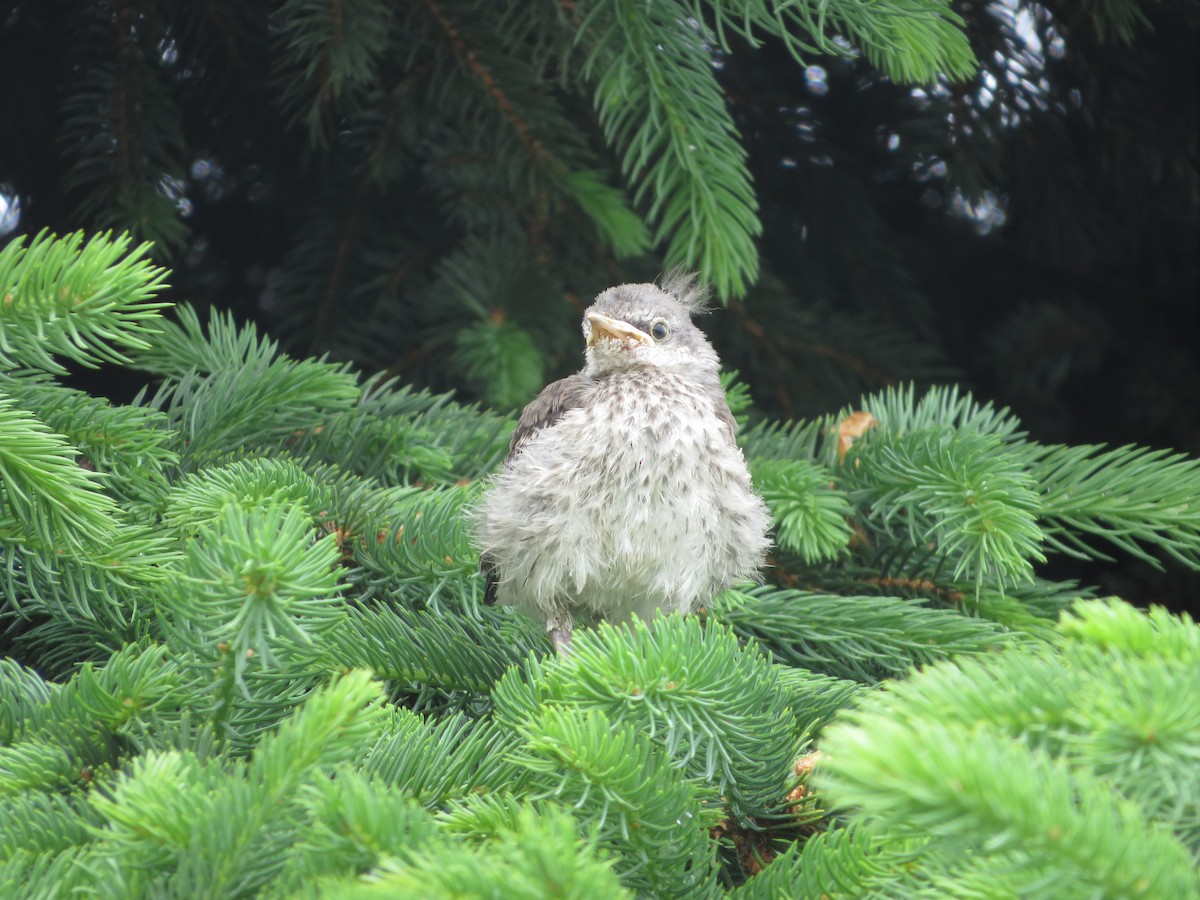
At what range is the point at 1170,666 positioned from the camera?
33.6 inches

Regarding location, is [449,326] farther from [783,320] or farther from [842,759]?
[842,759]

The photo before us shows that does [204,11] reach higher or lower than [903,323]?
higher

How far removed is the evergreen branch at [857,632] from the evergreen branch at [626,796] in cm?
80

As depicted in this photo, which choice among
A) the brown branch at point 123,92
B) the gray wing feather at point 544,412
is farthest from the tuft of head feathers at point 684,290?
the brown branch at point 123,92

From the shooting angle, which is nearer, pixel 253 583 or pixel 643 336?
pixel 253 583

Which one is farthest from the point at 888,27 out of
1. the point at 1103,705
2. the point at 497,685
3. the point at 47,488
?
the point at 47,488

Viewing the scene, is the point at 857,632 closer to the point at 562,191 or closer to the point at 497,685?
the point at 497,685

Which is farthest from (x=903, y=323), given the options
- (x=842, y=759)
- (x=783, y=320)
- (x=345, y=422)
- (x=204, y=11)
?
(x=842, y=759)

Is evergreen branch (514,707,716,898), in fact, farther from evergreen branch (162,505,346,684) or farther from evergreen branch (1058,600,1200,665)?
evergreen branch (1058,600,1200,665)

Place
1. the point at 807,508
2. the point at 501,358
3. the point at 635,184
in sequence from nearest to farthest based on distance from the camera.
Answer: the point at 807,508
the point at 501,358
the point at 635,184

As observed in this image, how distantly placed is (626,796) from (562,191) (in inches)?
67.5

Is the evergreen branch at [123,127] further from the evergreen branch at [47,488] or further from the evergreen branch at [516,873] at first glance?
the evergreen branch at [516,873]

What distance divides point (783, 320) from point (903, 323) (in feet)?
1.61

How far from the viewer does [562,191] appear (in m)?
2.47
